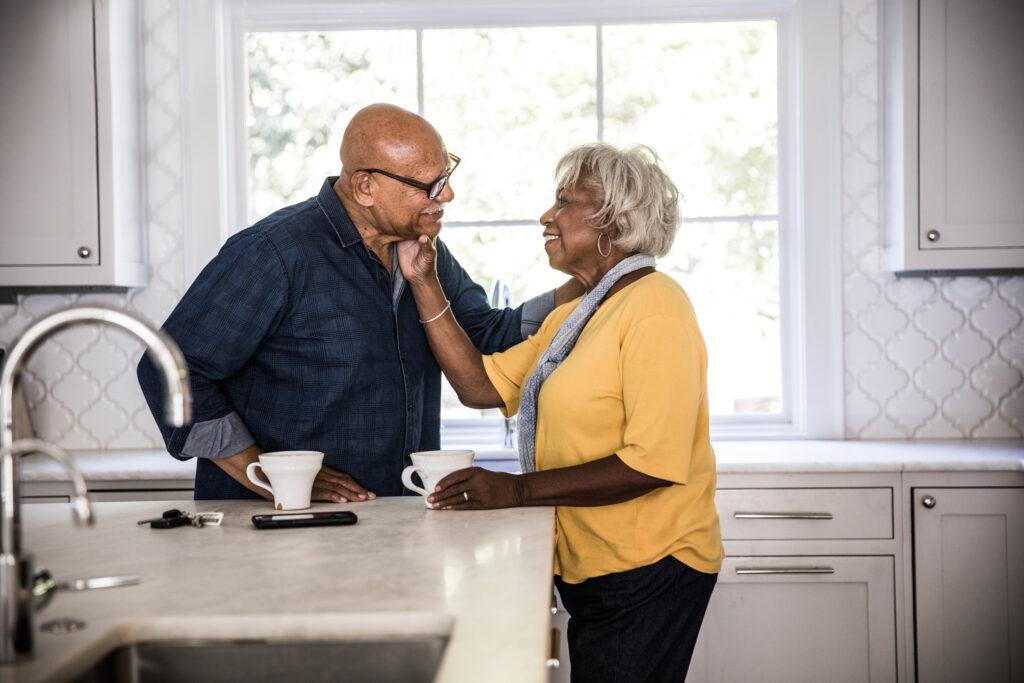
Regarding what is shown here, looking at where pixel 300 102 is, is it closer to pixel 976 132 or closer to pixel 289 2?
pixel 289 2

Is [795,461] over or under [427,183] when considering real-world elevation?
under

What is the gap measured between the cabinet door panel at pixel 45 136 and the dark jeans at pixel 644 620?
202 cm

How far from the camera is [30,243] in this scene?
9.18ft

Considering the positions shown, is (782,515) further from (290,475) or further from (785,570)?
(290,475)

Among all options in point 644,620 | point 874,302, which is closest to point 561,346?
point 644,620

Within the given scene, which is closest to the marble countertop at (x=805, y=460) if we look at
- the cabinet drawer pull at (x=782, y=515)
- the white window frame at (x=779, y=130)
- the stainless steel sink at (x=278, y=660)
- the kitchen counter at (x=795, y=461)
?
the kitchen counter at (x=795, y=461)

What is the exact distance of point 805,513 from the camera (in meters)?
2.54

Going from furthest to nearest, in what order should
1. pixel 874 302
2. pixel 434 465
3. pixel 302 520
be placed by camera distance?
pixel 874 302, pixel 434 465, pixel 302 520

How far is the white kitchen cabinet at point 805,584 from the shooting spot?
254 cm

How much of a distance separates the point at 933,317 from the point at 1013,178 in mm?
511

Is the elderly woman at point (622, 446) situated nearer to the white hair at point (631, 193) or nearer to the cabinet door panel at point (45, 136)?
→ the white hair at point (631, 193)

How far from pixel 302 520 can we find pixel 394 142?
0.83m

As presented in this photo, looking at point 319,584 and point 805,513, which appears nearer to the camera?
point 319,584

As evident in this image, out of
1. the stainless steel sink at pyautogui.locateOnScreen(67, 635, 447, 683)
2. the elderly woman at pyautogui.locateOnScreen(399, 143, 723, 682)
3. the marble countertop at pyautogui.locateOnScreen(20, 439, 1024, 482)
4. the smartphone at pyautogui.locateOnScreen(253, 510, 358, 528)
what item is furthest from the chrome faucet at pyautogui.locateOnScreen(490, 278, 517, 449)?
the stainless steel sink at pyautogui.locateOnScreen(67, 635, 447, 683)
